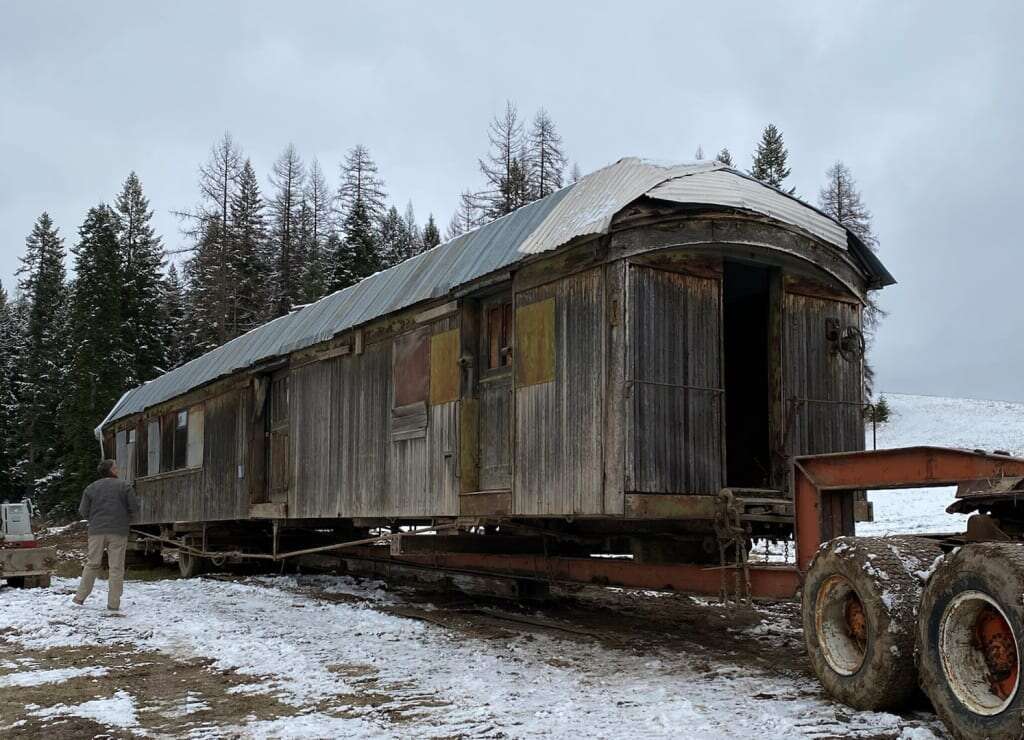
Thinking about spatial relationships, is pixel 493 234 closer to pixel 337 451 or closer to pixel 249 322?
pixel 337 451

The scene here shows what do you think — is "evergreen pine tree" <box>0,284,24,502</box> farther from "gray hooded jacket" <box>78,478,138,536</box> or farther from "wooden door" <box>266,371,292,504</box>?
"gray hooded jacket" <box>78,478,138,536</box>

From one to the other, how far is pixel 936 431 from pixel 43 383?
141ft

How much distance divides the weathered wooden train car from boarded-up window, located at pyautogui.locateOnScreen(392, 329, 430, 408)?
0.09ft

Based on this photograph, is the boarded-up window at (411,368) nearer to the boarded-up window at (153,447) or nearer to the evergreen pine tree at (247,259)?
the boarded-up window at (153,447)

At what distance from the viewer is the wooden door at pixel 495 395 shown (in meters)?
9.92

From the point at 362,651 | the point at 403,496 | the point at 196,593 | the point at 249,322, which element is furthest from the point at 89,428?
the point at 362,651

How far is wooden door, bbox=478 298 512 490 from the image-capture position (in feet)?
32.6

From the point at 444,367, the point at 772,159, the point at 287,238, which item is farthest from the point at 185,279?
the point at 444,367

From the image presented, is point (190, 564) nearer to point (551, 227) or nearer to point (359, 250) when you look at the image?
point (551, 227)

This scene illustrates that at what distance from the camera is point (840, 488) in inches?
261

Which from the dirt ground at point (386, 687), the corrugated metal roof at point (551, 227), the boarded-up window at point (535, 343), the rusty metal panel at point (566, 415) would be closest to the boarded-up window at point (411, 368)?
the corrugated metal roof at point (551, 227)

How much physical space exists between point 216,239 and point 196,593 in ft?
114

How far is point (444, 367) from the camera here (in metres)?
10.9

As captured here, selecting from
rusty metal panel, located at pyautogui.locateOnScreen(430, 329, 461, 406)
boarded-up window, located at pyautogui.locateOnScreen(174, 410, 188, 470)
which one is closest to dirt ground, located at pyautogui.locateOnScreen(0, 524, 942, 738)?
rusty metal panel, located at pyautogui.locateOnScreen(430, 329, 461, 406)
